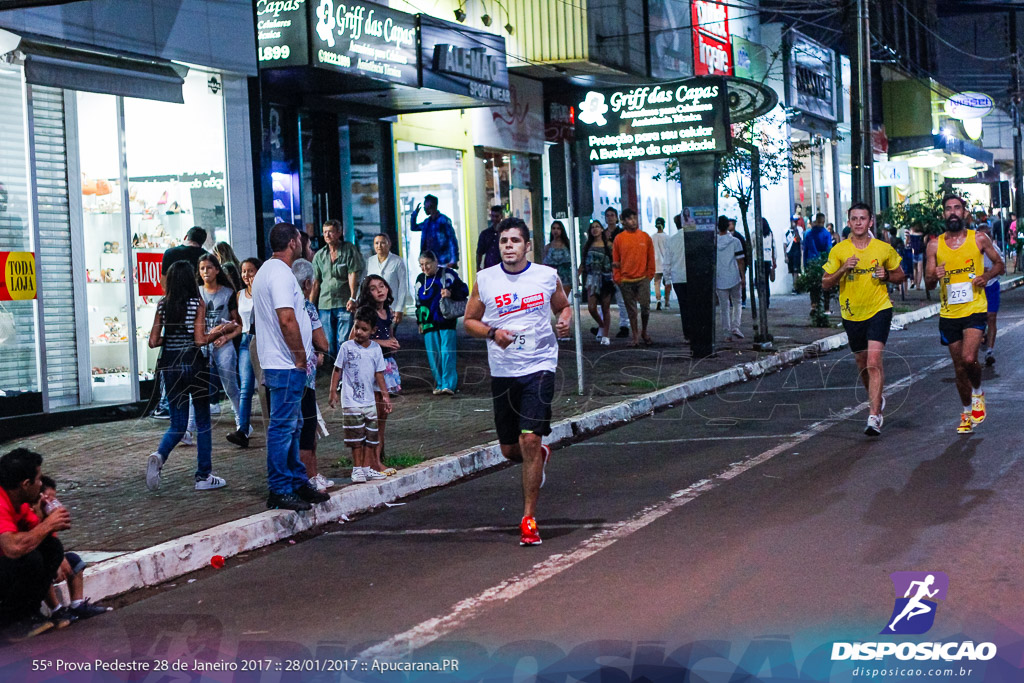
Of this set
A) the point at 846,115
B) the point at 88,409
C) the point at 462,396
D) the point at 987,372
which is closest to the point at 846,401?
the point at 987,372

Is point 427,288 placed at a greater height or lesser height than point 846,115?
lesser

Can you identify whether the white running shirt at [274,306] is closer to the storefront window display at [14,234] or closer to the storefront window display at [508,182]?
the storefront window display at [14,234]

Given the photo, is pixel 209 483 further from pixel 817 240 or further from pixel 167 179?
pixel 817 240

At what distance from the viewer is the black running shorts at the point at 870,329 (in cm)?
1070

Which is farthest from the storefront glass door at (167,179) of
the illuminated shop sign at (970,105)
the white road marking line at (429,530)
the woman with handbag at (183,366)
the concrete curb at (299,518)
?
the illuminated shop sign at (970,105)

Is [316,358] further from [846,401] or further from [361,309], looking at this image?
[846,401]

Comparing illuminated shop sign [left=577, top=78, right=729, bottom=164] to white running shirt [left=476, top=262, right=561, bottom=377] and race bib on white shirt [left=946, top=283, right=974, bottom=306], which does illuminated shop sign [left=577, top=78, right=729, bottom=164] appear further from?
white running shirt [left=476, top=262, right=561, bottom=377]

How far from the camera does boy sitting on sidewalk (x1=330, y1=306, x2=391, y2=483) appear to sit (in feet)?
30.5

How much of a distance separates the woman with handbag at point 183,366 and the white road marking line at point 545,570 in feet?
10.7

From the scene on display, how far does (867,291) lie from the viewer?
10.8 meters

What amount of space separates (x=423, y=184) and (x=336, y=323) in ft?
26.3

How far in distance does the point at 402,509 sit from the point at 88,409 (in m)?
5.49

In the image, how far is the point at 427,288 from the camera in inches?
534

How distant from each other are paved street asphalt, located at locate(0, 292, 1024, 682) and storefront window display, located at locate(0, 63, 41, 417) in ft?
16.8
